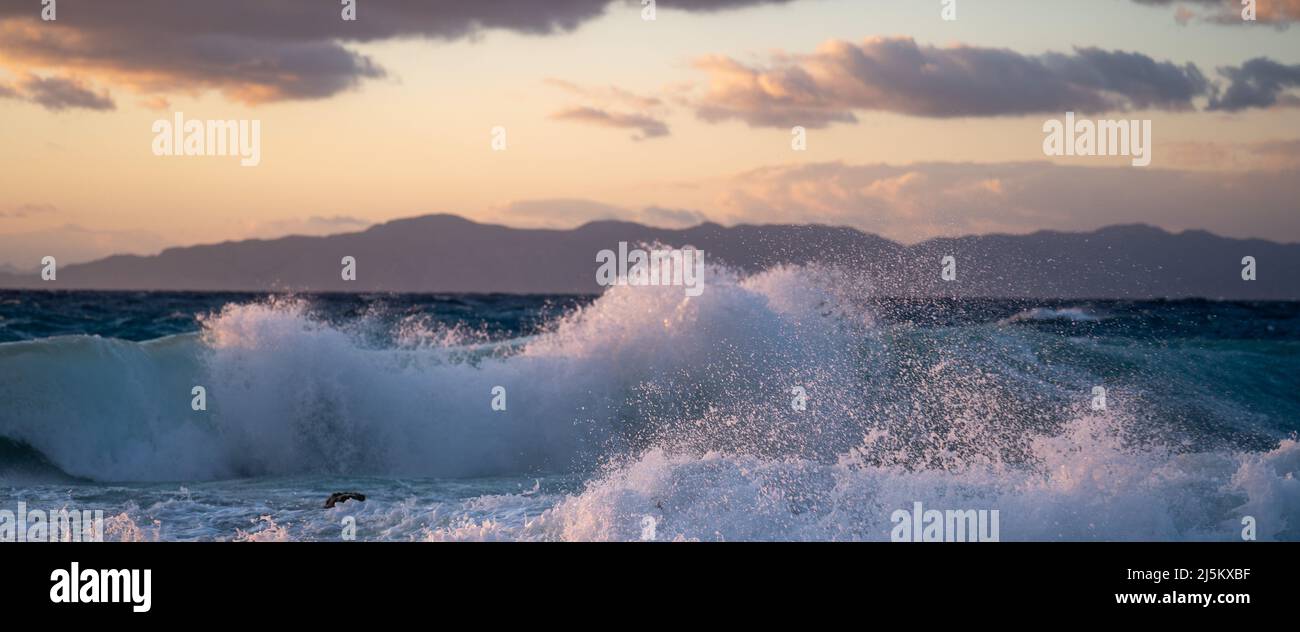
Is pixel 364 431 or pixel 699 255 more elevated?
pixel 699 255

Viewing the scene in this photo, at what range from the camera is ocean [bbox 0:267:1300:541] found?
916 centimetres

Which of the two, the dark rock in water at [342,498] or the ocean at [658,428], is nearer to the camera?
the ocean at [658,428]

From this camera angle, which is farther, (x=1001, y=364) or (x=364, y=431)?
(x=1001, y=364)

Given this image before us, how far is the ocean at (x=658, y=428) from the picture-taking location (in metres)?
9.16

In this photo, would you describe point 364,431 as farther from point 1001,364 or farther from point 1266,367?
point 1266,367

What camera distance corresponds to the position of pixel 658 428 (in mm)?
16516

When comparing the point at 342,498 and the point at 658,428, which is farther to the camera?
the point at 658,428

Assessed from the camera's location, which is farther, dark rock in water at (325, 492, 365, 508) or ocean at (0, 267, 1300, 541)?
dark rock in water at (325, 492, 365, 508)
